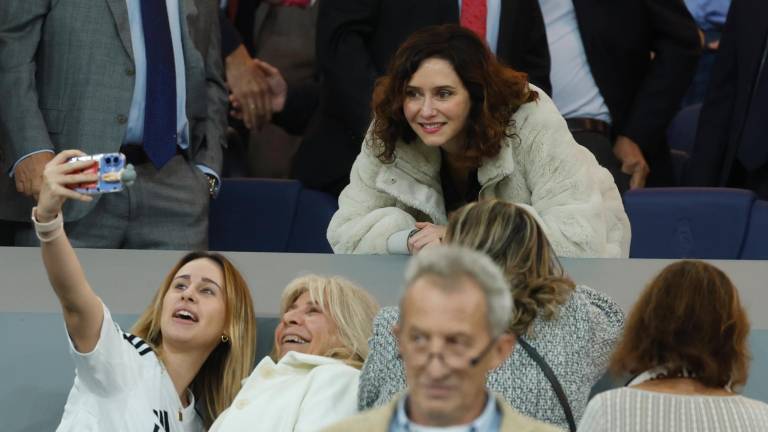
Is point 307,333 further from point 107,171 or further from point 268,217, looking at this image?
point 268,217

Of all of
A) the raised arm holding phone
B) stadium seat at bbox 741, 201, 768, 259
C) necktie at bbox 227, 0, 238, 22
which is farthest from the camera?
necktie at bbox 227, 0, 238, 22

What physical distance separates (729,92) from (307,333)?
8.58 ft

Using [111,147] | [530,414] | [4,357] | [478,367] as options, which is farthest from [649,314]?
[111,147]

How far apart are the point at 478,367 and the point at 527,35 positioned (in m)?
3.77

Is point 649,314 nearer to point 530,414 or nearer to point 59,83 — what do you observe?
point 530,414

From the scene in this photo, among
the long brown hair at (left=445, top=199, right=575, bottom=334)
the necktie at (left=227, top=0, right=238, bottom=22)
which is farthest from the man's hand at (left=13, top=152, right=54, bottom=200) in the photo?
the long brown hair at (left=445, top=199, right=575, bottom=334)

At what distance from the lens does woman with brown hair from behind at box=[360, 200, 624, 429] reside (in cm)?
365

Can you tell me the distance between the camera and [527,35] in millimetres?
6188

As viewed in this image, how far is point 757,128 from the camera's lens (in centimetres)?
631

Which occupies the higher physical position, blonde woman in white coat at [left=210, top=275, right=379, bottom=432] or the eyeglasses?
the eyeglasses

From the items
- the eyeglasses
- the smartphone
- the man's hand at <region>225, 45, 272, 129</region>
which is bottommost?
the man's hand at <region>225, 45, 272, 129</region>

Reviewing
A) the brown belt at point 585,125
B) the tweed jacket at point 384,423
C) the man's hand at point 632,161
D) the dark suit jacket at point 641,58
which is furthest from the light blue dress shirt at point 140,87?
the tweed jacket at point 384,423

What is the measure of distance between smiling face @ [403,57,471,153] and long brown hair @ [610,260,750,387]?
1.46 metres

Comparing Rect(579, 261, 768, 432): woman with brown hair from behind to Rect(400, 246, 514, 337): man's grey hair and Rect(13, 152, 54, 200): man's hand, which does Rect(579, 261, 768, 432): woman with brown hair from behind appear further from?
Rect(13, 152, 54, 200): man's hand
